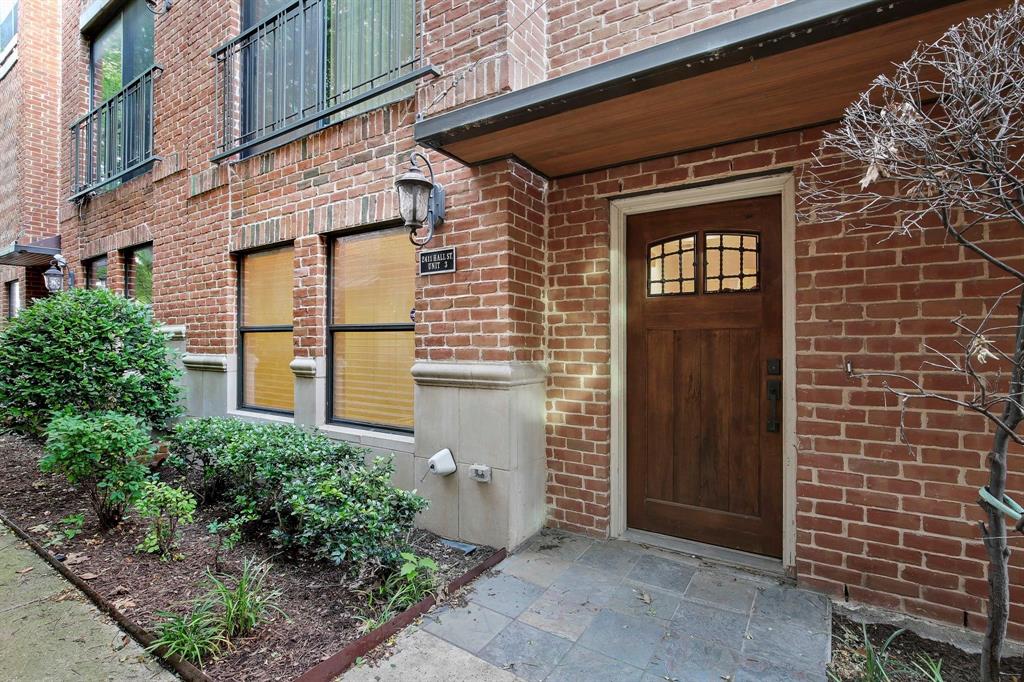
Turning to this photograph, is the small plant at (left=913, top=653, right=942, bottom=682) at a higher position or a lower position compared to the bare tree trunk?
lower

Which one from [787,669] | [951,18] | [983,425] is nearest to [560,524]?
[787,669]

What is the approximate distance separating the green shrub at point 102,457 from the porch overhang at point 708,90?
289cm

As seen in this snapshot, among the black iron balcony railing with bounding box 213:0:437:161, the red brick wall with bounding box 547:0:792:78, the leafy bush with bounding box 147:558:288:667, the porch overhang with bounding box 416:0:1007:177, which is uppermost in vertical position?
the black iron balcony railing with bounding box 213:0:437:161

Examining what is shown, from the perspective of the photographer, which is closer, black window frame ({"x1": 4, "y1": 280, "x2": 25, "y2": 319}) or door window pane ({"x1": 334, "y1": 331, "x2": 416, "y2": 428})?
door window pane ({"x1": 334, "y1": 331, "x2": 416, "y2": 428})

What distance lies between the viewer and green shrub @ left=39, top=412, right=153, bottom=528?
320cm

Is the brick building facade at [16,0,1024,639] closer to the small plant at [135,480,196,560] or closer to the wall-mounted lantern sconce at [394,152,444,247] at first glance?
the wall-mounted lantern sconce at [394,152,444,247]

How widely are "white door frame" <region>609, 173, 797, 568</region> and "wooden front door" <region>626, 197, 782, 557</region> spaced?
0.06m

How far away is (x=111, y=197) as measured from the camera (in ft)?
22.6

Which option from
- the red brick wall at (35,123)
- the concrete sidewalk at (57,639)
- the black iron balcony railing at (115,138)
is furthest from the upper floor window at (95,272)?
the concrete sidewalk at (57,639)

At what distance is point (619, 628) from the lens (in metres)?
2.41

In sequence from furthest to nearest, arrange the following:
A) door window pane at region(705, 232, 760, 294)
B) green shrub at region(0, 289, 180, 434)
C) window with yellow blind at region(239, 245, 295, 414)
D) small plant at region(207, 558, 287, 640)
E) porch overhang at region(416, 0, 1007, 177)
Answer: window with yellow blind at region(239, 245, 295, 414) < green shrub at region(0, 289, 180, 434) < door window pane at region(705, 232, 760, 294) < small plant at region(207, 558, 287, 640) < porch overhang at region(416, 0, 1007, 177)

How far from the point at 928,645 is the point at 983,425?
1.07m

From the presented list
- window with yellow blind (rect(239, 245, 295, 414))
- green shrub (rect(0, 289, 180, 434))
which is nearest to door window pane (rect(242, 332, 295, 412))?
window with yellow blind (rect(239, 245, 295, 414))

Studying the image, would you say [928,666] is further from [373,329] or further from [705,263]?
[373,329]
